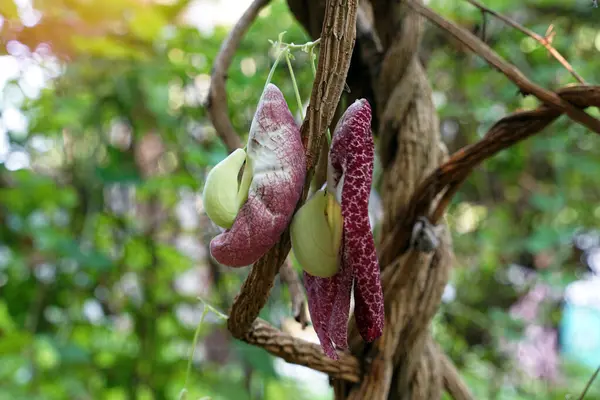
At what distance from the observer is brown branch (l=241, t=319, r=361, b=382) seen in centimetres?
35

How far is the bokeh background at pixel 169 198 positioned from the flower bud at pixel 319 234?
0.43 m

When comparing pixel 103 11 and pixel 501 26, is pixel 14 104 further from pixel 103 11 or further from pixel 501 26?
pixel 501 26

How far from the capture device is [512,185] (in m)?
1.12

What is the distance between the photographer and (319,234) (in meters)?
0.24

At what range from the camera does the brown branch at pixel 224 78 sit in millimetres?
429

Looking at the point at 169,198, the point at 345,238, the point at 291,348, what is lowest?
the point at 169,198

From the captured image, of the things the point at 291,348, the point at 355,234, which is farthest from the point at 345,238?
the point at 291,348

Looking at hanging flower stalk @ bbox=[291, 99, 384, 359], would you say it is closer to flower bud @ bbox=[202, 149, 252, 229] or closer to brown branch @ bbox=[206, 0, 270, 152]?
flower bud @ bbox=[202, 149, 252, 229]

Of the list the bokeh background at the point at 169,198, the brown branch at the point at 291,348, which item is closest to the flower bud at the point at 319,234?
the brown branch at the point at 291,348

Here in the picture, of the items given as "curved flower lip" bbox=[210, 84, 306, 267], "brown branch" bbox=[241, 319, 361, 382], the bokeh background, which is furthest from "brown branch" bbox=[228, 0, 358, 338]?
the bokeh background

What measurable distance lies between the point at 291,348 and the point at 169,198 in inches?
26.5

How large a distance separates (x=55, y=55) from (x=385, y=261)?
2.32ft

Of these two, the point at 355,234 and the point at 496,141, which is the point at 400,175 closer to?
the point at 496,141

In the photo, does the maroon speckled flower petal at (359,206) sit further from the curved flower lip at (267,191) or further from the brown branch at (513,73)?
the brown branch at (513,73)
